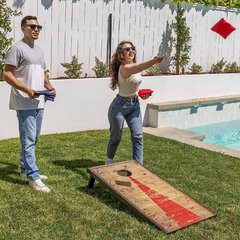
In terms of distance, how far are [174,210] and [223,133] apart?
7.30 m

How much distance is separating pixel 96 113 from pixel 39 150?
7.46 feet

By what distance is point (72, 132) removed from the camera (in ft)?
27.4

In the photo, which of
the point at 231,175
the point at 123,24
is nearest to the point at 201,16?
the point at 123,24

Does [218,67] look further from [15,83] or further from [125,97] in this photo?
[15,83]

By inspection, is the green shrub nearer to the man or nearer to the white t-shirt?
the white t-shirt

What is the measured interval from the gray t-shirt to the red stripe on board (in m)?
1.61

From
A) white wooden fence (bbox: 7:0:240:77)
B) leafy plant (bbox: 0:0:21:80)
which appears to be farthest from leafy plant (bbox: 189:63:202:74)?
leafy plant (bbox: 0:0:21:80)

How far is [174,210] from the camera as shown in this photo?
434 cm

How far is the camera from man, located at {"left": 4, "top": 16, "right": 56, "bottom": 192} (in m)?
4.53

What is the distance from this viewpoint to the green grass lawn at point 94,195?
3.92 meters

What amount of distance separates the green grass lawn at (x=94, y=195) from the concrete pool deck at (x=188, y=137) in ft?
1.12

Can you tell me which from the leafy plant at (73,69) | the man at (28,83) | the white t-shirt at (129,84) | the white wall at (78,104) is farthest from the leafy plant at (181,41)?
the man at (28,83)

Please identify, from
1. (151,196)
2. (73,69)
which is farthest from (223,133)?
(151,196)

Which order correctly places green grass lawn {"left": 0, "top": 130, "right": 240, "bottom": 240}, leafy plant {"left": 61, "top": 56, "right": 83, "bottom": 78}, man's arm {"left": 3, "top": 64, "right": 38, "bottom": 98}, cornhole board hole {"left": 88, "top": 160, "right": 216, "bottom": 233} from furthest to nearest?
leafy plant {"left": 61, "top": 56, "right": 83, "bottom": 78}
man's arm {"left": 3, "top": 64, "right": 38, "bottom": 98}
cornhole board hole {"left": 88, "top": 160, "right": 216, "bottom": 233}
green grass lawn {"left": 0, "top": 130, "right": 240, "bottom": 240}
